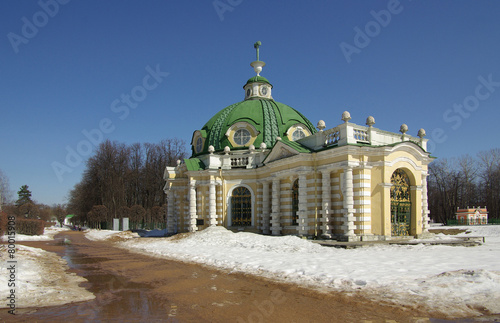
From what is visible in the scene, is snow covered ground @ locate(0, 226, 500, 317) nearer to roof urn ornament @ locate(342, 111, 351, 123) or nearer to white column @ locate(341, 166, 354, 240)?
white column @ locate(341, 166, 354, 240)

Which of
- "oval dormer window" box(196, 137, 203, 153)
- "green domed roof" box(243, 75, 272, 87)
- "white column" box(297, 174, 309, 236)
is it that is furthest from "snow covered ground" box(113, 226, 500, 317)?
"green domed roof" box(243, 75, 272, 87)

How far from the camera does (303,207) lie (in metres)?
20.4

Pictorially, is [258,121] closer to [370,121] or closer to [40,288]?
[370,121]

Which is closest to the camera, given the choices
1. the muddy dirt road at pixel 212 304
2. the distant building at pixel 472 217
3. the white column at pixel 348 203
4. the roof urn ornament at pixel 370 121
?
the muddy dirt road at pixel 212 304

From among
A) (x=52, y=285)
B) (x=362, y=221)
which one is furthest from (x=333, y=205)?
(x=52, y=285)

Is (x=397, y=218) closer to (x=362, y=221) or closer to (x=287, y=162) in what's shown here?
(x=362, y=221)

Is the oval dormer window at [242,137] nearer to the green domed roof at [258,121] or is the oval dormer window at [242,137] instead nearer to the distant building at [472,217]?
the green domed roof at [258,121]

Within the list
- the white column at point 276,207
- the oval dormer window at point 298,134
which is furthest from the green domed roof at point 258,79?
the white column at point 276,207

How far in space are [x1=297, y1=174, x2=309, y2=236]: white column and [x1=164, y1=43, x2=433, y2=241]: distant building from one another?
55mm

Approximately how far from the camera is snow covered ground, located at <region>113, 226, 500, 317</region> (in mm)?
7402

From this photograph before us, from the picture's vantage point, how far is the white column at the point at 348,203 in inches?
712

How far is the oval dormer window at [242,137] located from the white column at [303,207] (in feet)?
30.4

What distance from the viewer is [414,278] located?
897 centimetres

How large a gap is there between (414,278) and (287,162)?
13397mm
